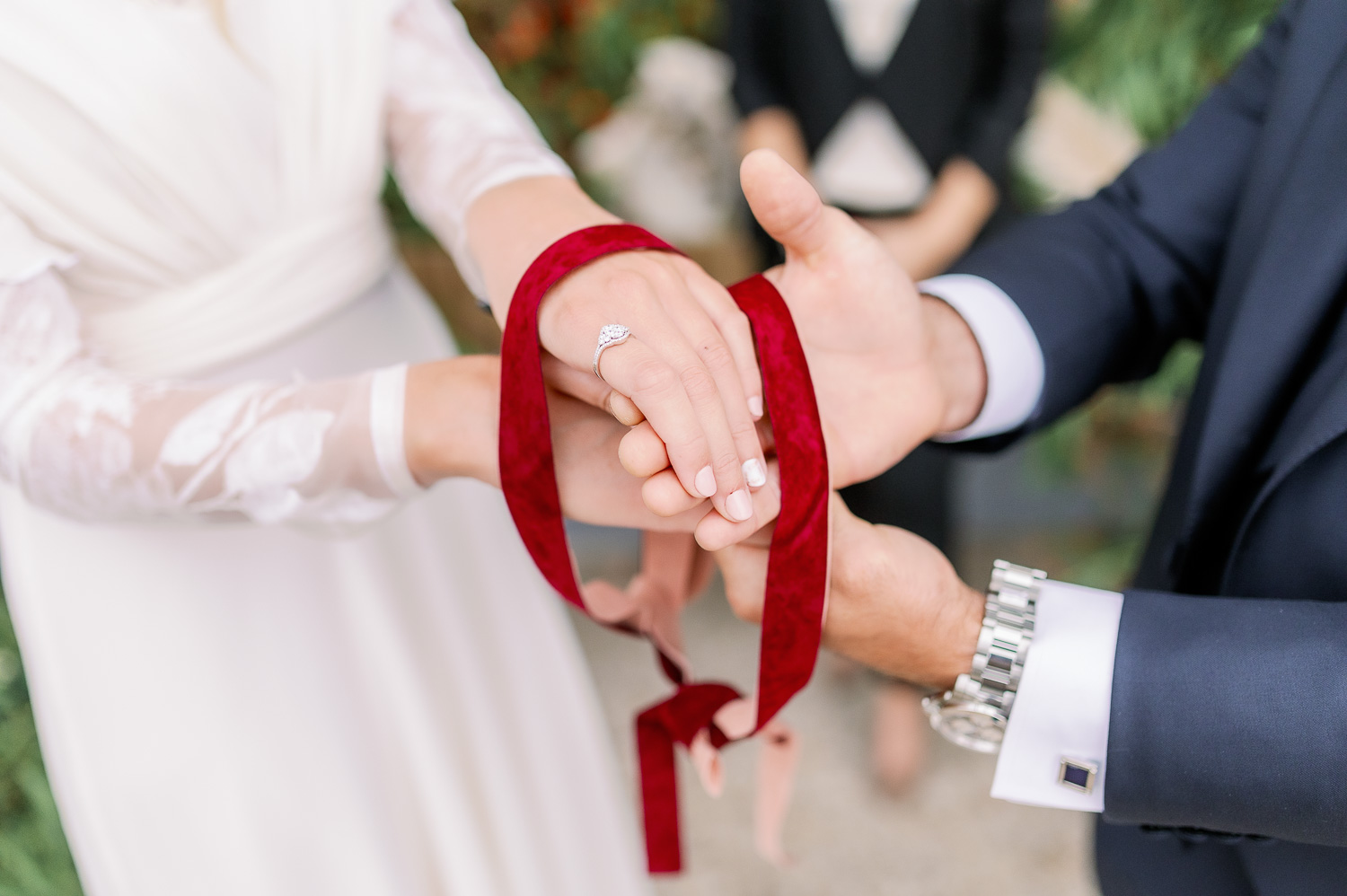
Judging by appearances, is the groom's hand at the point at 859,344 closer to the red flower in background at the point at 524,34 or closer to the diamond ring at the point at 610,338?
the diamond ring at the point at 610,338

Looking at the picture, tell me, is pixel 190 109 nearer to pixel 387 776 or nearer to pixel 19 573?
pixel 19 573

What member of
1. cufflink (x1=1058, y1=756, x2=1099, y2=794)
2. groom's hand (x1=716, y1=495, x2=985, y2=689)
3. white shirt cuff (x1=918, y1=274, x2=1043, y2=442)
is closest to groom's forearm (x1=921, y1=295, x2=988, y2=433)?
white shirt cuff (x1=918, y1=274, x2=1043, y2=442)

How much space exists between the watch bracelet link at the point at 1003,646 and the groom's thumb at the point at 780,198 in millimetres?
270

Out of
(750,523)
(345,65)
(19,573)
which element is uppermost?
(345,65)

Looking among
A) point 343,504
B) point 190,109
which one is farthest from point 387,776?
point 190,109

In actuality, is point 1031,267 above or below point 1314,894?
above

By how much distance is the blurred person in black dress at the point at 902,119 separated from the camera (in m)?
1.44

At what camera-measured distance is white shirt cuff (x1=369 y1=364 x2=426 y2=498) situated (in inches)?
23.3

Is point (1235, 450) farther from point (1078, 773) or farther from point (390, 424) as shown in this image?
point (390, 424)

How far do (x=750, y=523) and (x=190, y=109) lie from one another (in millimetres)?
534

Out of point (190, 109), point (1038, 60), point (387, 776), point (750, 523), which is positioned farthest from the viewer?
point (1038, 60)

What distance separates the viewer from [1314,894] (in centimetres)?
58

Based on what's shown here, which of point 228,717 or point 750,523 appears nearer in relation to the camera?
point 750,523

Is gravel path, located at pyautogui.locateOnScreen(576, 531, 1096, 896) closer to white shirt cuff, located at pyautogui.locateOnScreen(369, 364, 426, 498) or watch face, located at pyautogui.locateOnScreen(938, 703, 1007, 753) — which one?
watch face, located at pyautogui.locateOnScreen(938, 703, 1007, 753)
